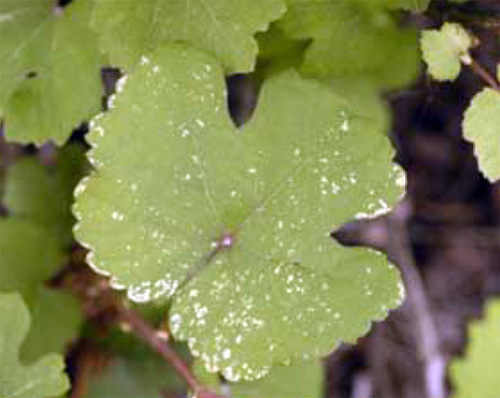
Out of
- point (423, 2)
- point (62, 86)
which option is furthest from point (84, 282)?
point (423, 2)

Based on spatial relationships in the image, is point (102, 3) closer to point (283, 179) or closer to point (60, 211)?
point (283, 179)

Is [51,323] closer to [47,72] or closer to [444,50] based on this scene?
[47,72]

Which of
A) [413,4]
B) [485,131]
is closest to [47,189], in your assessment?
[413,4]

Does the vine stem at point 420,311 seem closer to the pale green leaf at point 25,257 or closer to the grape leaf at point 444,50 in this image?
the pale green leaf at point 25,257

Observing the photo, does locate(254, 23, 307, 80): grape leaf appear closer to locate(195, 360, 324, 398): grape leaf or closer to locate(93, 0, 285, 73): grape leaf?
locate(93, 0, 285, 73): grape leaf

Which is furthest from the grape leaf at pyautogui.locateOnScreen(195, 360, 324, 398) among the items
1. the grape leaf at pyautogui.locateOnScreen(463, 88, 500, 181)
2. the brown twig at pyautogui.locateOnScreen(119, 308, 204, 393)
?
the grape leaf at pyautogui.locateOnScreen(463, 88, 500, 181)

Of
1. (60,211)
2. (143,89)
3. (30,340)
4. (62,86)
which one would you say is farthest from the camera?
(60,211)
